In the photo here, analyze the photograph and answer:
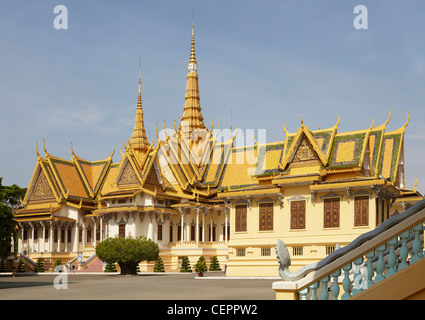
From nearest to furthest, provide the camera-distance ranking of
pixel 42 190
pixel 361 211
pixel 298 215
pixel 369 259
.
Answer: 1. pixel 369 259
2. pixel 361 211
3. pixel 298 215
4. pixel 42 190

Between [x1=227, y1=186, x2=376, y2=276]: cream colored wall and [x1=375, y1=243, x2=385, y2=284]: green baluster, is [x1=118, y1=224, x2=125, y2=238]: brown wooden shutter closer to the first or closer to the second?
[x1=227, y1=186, x2=376, y2=276]: cream colored wall

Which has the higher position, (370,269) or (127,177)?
(127,177)

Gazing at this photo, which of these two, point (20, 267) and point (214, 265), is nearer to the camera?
point (214, 265)

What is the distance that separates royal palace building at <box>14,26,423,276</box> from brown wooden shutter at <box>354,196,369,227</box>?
6 centimetres

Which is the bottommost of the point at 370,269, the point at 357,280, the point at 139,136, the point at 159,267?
the point at 357,280

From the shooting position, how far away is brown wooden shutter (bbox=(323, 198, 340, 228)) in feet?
109

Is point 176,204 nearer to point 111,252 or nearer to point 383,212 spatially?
point 111,252

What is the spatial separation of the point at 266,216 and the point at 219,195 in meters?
3.57

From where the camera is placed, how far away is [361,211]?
3262 cm

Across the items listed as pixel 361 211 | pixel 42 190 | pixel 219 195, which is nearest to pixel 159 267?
pixel 219 195

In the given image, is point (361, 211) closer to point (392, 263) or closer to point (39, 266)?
point (392, 263)

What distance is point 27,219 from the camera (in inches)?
2133

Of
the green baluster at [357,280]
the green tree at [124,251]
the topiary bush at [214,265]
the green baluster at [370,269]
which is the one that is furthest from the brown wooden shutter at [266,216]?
the green baluster at [370,269]
